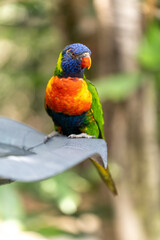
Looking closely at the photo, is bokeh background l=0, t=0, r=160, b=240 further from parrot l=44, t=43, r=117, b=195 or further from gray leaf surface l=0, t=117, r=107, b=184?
gray leaf surface l=0, t=117, r=107, b=184

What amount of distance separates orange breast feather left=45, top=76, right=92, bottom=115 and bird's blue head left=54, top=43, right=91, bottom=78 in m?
0.03

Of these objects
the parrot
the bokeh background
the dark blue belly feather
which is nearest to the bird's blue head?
the parrot

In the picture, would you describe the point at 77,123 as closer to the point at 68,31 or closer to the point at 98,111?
the point at 98,111

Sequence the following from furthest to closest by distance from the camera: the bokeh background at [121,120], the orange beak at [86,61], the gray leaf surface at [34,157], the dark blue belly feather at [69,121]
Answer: the bokeh background at [121,120], the dark blue belly feather at [69,121], the orange beak at [86,61], the gray leaf surface at [34,157]

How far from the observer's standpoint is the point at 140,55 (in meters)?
2.19

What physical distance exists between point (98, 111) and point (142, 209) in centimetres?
129

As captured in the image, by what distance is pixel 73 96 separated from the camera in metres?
1.33

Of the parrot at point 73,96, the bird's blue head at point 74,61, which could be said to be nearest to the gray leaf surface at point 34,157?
the parrot at point 73,96

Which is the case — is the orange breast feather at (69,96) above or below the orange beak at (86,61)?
below

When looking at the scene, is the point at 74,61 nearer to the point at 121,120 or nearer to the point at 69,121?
the point at 69,121

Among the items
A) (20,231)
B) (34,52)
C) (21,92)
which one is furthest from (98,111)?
(21,92)

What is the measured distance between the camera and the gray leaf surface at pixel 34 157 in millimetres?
624

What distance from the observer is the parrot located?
1313 mm

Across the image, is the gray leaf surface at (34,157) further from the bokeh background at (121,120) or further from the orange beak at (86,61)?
the bokeh background at (121,120)
